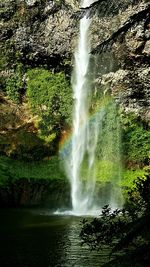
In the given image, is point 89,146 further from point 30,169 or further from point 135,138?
point 30,169

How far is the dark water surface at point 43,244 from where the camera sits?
27.2 feet

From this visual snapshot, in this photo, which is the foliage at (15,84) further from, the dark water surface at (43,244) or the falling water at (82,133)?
the dark water surface at (43,244)

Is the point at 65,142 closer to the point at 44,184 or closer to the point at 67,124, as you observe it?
the point at 67,124

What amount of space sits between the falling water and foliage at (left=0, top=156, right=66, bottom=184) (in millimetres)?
780

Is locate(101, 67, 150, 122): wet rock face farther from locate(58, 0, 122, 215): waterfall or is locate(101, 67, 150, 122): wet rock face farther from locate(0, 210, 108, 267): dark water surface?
locate(0, 210, 108, 267): dark water surface

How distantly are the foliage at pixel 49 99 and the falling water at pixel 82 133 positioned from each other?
538 millimetres

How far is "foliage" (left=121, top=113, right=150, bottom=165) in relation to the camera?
71.5 feet

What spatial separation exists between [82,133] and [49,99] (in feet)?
8.82

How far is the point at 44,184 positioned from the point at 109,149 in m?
3.93

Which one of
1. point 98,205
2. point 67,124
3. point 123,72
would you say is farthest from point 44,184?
point 123,72

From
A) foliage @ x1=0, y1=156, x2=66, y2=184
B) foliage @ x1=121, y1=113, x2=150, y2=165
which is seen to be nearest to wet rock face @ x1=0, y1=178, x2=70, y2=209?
foliage @ x1=0, y1=156, x2=66, y2=184

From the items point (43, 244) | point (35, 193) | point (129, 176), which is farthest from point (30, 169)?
point (43, 244)

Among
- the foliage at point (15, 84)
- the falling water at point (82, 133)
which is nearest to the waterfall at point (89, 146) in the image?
the falling water at point (82, 133)

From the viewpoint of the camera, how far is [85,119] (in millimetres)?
22609
